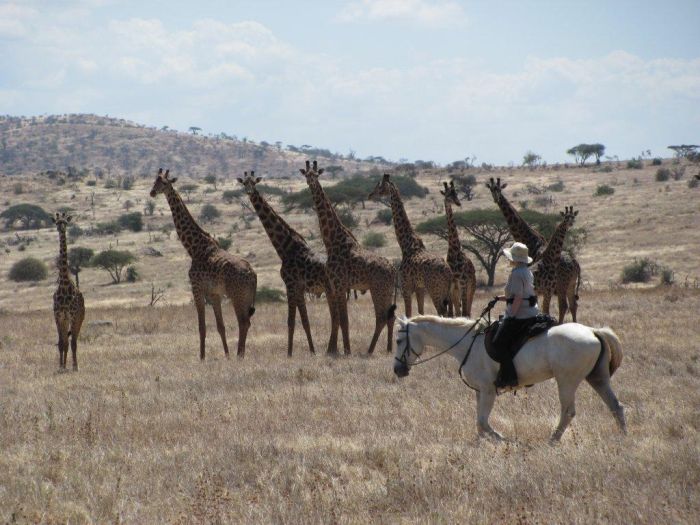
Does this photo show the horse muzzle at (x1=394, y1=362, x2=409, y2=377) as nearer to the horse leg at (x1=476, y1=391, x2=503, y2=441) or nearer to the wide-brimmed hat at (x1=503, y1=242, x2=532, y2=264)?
the horse leg at (x1=476, y1=391, x2=503, y2=441)

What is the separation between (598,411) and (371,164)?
146 metres

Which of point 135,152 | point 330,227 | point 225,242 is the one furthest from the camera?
point 135,152

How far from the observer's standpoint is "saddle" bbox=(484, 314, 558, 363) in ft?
26.7

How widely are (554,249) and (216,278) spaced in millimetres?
6563

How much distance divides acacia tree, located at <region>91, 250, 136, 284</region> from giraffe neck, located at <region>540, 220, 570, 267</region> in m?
29.8

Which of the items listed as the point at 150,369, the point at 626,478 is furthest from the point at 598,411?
the point at 150,369

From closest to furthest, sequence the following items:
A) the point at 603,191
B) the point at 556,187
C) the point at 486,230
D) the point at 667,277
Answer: the point at 667,277 → the point at 486,230 → the point at 603,191 → the point at 556,187

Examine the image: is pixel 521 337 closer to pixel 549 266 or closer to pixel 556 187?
pixel 549 266

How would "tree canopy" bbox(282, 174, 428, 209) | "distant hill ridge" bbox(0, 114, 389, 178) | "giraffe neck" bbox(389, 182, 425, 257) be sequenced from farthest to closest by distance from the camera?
"distant hill ridge" bbox(0, 114, 389, 178)
"tree canopy" bbox(282, 174, 428, 209)
"giraffe neck" bbox(389, 182, 425, 257)

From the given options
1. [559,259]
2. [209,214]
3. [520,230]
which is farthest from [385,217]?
[559,259]

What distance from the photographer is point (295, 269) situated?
15852 millimetres

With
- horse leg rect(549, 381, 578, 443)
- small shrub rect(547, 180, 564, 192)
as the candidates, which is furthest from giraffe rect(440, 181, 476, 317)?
small shrub rect(547, 180, 564, 192)

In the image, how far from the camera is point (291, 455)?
7.98m

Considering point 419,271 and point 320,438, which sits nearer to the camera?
point 320,438
